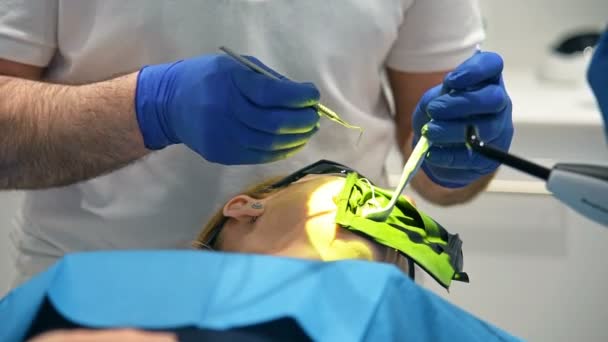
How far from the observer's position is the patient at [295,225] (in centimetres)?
85

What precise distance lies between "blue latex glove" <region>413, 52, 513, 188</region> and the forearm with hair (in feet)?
1.30

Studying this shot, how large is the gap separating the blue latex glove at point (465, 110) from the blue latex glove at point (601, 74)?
299 millimetres

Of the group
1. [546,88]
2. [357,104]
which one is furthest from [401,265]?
[546,88]

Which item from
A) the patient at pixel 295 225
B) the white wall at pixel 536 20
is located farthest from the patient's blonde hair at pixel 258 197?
the white wall at pixel 536 20

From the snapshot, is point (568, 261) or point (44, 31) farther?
point (568, 261)

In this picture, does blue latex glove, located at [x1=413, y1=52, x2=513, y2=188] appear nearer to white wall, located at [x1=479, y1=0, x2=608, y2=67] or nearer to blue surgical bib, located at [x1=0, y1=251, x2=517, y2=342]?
blue surgical bib, located at [x1=0, y1=251, x2=517, y2=342]

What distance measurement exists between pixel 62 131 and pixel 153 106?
0.14m

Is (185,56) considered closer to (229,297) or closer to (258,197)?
(258,197)

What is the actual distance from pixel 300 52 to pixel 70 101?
1.13 feet

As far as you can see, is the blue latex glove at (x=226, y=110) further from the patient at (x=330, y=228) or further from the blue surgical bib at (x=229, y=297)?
the blue surgical bib at (x=229, y=297)

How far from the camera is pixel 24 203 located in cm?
118

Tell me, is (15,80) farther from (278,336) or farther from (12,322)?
(278,336)

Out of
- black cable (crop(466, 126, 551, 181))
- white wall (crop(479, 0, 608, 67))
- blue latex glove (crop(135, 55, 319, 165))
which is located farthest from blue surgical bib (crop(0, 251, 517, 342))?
white wall (crop(479, 0, 608, 67))

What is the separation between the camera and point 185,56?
41.8 inches
